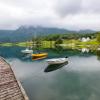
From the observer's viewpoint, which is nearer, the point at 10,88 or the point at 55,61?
the point at 10,88

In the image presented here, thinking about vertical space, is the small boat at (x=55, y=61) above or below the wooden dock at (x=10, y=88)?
below

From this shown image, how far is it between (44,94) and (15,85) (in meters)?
7.93

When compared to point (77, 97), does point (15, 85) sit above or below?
above

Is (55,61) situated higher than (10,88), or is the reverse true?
(10,88)

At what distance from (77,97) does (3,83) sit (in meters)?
15.3

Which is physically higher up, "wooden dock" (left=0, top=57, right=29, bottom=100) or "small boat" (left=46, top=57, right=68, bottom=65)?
"wooden dock" (left=0, top=57, right=29, bottom=100)

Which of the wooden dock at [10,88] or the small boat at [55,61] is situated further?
the small boat at [55,61]

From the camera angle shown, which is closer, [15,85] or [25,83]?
[15,85]

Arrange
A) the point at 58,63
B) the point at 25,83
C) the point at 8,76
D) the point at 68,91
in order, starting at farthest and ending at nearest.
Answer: the point at 58,63 → the point at 25,83 → the point at 68,91 → the point at 8,76

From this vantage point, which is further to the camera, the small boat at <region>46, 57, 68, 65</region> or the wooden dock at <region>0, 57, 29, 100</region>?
the small boat at <region>46, 57, 68, 65</region>

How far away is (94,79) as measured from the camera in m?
57.2

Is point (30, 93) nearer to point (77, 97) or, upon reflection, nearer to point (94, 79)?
A: point (77, 97)

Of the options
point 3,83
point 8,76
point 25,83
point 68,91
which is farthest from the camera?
point 25,83

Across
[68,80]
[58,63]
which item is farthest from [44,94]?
[58,63]
